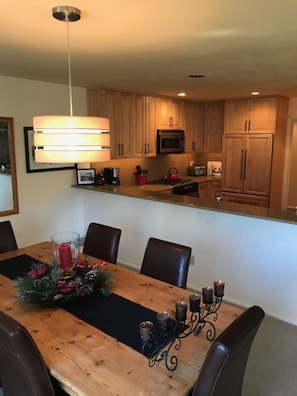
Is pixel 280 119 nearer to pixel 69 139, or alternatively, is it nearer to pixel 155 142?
pixel 155 142

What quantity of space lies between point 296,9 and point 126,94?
3.20 m

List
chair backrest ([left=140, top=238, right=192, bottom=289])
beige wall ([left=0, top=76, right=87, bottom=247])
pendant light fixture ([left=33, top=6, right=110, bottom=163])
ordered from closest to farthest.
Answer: pendant light fixture ([left=33, top=6, right=110, bottom=163]), chair backrest ([left=140, top=238, right=192, bottom=289]), beige wall ([left=0, top=76, right=87, bottom=247])

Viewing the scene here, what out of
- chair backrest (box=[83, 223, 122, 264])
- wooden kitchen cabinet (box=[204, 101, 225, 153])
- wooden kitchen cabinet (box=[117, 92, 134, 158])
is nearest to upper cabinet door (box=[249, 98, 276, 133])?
wooden kitchen cabinet (box=[204, 101, 225, 153])

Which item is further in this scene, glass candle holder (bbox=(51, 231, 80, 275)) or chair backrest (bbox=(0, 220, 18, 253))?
chair backrest (bbox=(0, 220, 18, 253))

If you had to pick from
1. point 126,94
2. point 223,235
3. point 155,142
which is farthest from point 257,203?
point 126,94

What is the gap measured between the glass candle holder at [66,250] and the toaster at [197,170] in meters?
4.51

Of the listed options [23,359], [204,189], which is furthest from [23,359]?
[204,189]

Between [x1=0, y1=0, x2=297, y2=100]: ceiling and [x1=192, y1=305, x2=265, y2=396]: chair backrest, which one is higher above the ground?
[x1=0, y1=0, x2=297, y2=100]: ceiling

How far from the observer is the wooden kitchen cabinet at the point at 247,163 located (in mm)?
5195

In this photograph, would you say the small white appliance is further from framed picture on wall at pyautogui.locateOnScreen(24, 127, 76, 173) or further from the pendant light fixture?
the pendant light fixture

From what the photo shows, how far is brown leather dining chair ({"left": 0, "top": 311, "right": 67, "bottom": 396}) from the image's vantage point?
1257mm

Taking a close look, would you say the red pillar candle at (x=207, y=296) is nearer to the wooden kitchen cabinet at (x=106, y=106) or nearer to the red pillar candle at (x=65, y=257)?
the red pillar candle at (x=65, y=257)

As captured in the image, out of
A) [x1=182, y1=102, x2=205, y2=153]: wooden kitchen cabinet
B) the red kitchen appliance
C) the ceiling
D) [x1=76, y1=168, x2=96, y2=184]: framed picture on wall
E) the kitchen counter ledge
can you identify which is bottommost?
the kitchen counter ledge

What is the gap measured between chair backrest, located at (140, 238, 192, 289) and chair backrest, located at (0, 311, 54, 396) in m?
1.11
